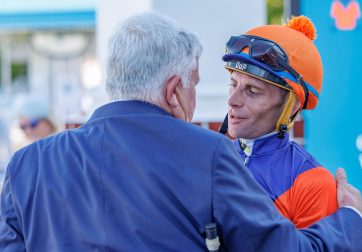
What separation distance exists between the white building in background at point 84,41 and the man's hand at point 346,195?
2.35 m

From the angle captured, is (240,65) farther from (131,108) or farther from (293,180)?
(131,108)

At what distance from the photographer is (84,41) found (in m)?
28.1

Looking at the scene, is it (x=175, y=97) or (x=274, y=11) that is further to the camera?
(x=274, y=11)

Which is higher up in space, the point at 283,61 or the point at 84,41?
the point at 283,61

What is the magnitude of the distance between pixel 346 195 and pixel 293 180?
0.19 meters

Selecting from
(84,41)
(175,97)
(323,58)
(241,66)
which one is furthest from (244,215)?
(84,41)

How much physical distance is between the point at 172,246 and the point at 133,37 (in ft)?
2.00

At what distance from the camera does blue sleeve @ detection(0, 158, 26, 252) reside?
204cm

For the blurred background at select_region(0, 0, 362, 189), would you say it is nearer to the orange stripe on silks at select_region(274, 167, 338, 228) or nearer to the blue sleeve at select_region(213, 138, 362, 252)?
the orange stripe on silks at select_region(274, 167, 338, 228)

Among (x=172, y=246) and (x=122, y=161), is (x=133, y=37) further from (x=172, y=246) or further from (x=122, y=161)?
(x=172, y=246)

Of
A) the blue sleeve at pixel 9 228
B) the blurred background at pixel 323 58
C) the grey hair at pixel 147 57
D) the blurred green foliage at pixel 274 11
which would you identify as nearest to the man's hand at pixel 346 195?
the grey hair at pixel 147 57

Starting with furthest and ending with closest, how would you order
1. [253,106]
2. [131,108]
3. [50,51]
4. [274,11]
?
[50,51] → [274,11] → [253,106] → [131,108]

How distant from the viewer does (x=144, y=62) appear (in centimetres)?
195

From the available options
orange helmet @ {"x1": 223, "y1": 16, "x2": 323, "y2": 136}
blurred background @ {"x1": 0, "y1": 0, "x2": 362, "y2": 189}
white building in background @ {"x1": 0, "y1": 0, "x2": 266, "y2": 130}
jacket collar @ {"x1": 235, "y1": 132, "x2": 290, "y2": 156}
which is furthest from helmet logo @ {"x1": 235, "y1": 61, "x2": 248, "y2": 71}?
white building in background @ {"x1": 0, "y1": 0, "x2": 266, "y2": 130}
